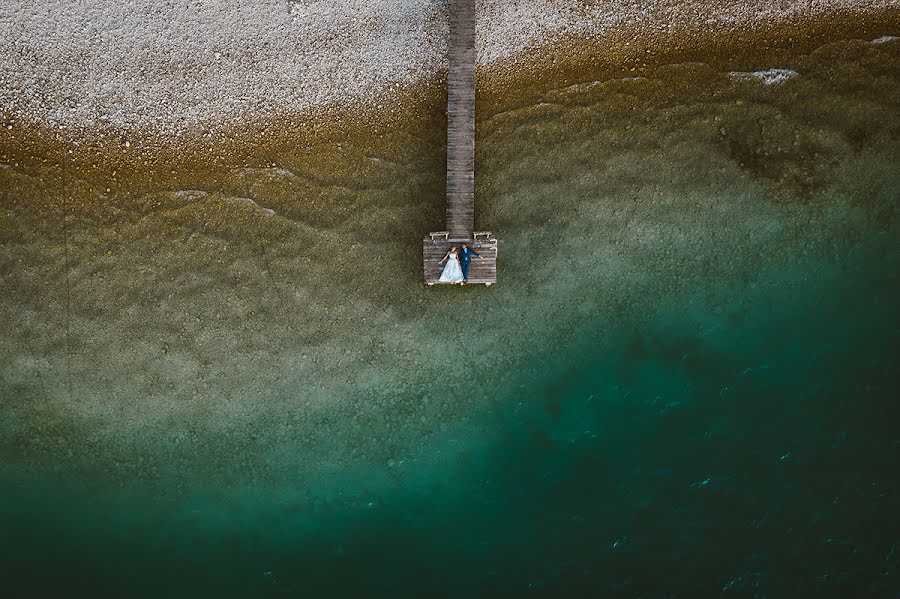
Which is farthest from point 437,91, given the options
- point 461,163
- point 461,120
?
point 461,163

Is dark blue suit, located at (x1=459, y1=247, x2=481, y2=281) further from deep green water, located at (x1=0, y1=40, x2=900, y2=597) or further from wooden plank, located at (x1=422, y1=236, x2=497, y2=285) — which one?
deep green water, located at (x1=0, y1=40, x2=900, y2=597)

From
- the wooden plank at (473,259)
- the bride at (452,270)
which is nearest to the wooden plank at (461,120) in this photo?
the wooden plank at (473,259)

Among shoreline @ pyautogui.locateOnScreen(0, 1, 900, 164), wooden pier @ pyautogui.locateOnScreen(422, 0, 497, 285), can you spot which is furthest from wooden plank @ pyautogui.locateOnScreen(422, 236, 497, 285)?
shoreline @ pyautogui.locateOnScreen(0, 1, 900, 164)

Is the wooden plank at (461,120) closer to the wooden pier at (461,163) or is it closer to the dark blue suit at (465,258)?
the wooden pier at (461,163)

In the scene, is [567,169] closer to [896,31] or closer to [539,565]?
[896,31]

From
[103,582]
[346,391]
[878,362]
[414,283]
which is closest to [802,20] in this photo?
[878,362]

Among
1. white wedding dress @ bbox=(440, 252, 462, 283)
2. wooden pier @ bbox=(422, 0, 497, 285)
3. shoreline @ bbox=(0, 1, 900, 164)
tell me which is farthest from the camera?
shoreline @ bbox=(0, 1, 900, 164)
